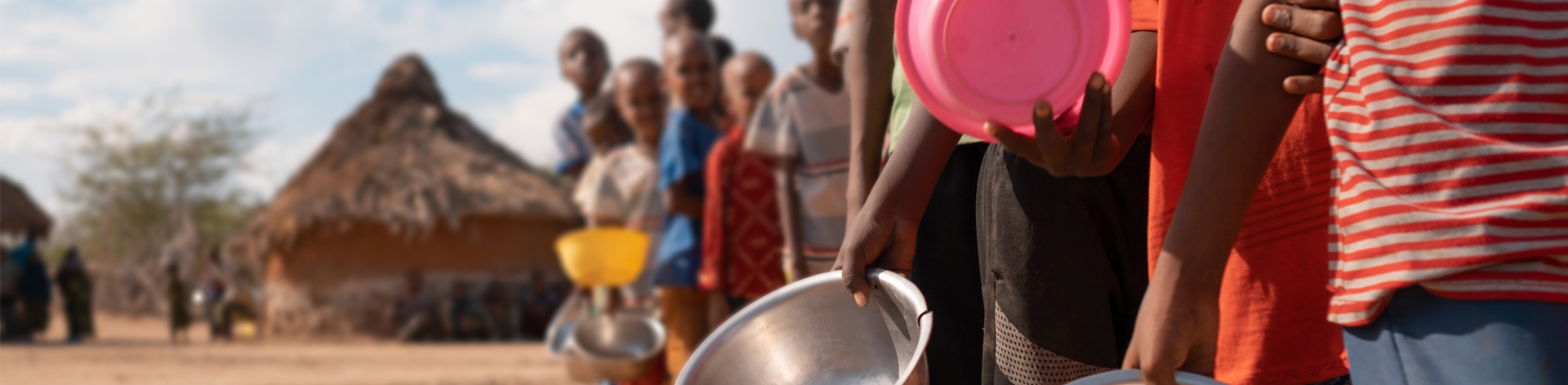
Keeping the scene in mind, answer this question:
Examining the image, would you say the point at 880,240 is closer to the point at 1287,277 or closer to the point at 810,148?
the point at 1287,277

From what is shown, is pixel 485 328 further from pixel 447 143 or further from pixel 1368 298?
pixel 1368 298

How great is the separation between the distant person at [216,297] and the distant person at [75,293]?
1.58 metres

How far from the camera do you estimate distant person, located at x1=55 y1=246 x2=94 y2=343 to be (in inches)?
643

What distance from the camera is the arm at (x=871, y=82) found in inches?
72.5

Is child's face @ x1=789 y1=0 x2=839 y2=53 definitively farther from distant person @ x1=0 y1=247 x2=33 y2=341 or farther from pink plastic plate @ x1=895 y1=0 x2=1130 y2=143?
distant person @ x1=0 y1=247 x2=33 y2=341

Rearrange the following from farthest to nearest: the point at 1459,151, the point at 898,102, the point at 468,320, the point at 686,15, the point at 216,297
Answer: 1. the point at 216,297
2. the point at 468,320
3. the point at 686,15
4. the point at 898,102
5. the point at 1459,151

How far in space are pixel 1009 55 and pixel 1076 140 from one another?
0.39ft

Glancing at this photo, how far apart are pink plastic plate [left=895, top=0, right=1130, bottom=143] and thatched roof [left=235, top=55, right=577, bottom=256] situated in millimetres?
15527

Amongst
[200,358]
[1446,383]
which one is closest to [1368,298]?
[1446,383]

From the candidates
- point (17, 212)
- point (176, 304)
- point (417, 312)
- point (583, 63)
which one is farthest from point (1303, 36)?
point (17, 212)

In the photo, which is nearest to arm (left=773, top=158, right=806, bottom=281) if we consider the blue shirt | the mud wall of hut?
the blue shirt

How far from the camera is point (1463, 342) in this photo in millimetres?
1048

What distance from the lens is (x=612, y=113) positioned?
221 inches

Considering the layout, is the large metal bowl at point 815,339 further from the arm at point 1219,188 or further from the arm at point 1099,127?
the arm at point 1219,188
